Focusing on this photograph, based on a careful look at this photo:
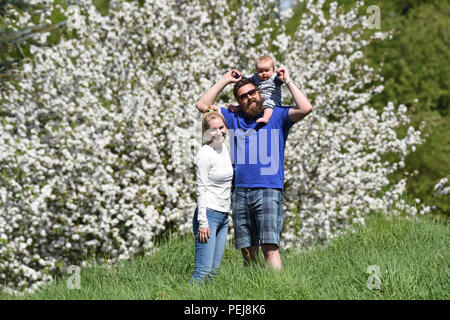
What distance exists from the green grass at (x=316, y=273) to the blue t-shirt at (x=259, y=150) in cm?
67

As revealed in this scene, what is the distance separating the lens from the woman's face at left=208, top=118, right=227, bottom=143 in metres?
4.15

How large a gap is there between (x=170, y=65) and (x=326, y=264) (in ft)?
13.8

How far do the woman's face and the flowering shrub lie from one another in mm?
2835

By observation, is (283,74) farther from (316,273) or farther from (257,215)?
(316,273)

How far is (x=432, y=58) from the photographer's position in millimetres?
12242

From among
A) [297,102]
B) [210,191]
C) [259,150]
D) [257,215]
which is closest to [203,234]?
[210,191]

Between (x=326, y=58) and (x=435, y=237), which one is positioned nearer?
(x=435, y=237)

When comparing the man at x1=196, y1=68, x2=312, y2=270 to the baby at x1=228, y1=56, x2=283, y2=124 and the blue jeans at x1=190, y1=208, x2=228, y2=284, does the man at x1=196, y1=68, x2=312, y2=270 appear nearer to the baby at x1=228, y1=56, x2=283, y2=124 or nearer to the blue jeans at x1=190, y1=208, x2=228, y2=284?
the baby at x1=228, y1=56, x2=283, y2=124

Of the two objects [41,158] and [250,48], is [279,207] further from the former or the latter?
[250,48]

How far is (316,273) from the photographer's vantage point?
4.44 meters

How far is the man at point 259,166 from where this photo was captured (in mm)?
4180

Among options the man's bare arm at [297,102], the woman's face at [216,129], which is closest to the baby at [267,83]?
the man's bare arm at [297,102]

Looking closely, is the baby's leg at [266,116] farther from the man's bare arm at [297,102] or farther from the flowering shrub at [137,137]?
the flowering shrub at [137,137]
